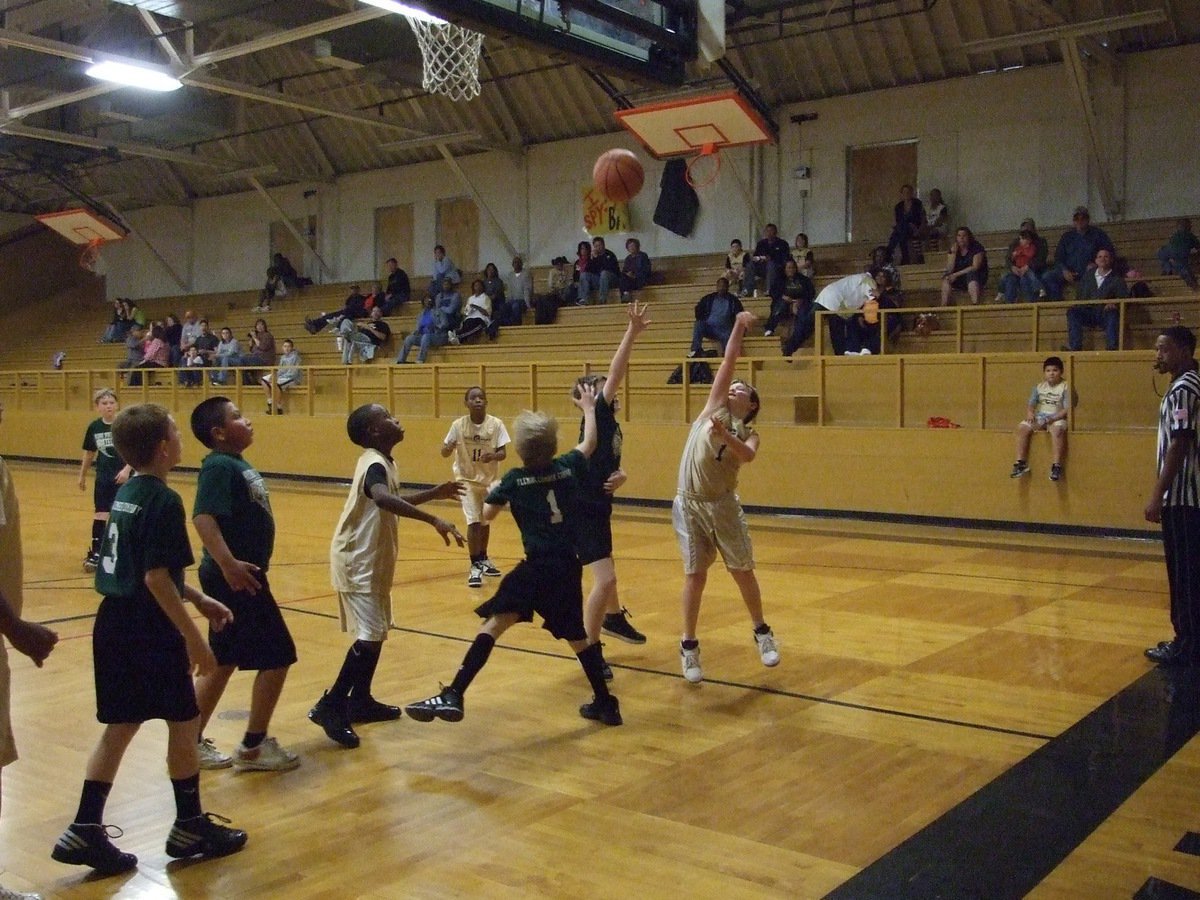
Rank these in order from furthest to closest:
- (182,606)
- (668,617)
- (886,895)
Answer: (668,617)
(182,606)
(886,895)

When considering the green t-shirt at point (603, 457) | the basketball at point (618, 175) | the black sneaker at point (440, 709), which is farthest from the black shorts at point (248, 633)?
the basketball at point (618, 175)

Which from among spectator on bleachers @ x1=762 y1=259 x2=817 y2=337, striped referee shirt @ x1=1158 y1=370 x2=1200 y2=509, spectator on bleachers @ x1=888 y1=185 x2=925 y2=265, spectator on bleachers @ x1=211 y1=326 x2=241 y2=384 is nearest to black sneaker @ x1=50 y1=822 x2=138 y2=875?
striped referee shirt @ x1=1158 y1=370 x2=1200 y2=509

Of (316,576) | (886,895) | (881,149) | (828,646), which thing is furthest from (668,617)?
(881,149)

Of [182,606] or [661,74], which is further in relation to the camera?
[661,74]

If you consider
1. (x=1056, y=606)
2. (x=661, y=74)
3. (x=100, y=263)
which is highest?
(x=100, y=263)

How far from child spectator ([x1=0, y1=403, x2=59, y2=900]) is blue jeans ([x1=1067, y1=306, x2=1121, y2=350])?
1166 cm

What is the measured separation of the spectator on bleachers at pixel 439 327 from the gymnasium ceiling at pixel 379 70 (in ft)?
11.9

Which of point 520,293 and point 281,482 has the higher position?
point 520,293

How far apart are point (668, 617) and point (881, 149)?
45.0 feet

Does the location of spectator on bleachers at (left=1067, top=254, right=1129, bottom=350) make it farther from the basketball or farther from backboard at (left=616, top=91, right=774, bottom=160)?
the basketball

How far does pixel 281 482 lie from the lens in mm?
19156

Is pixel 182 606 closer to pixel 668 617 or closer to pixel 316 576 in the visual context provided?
pixel 668 617

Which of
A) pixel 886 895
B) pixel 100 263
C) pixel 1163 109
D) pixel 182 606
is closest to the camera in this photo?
pixel 886 895

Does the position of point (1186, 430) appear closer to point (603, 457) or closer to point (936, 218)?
point (603, 457)
